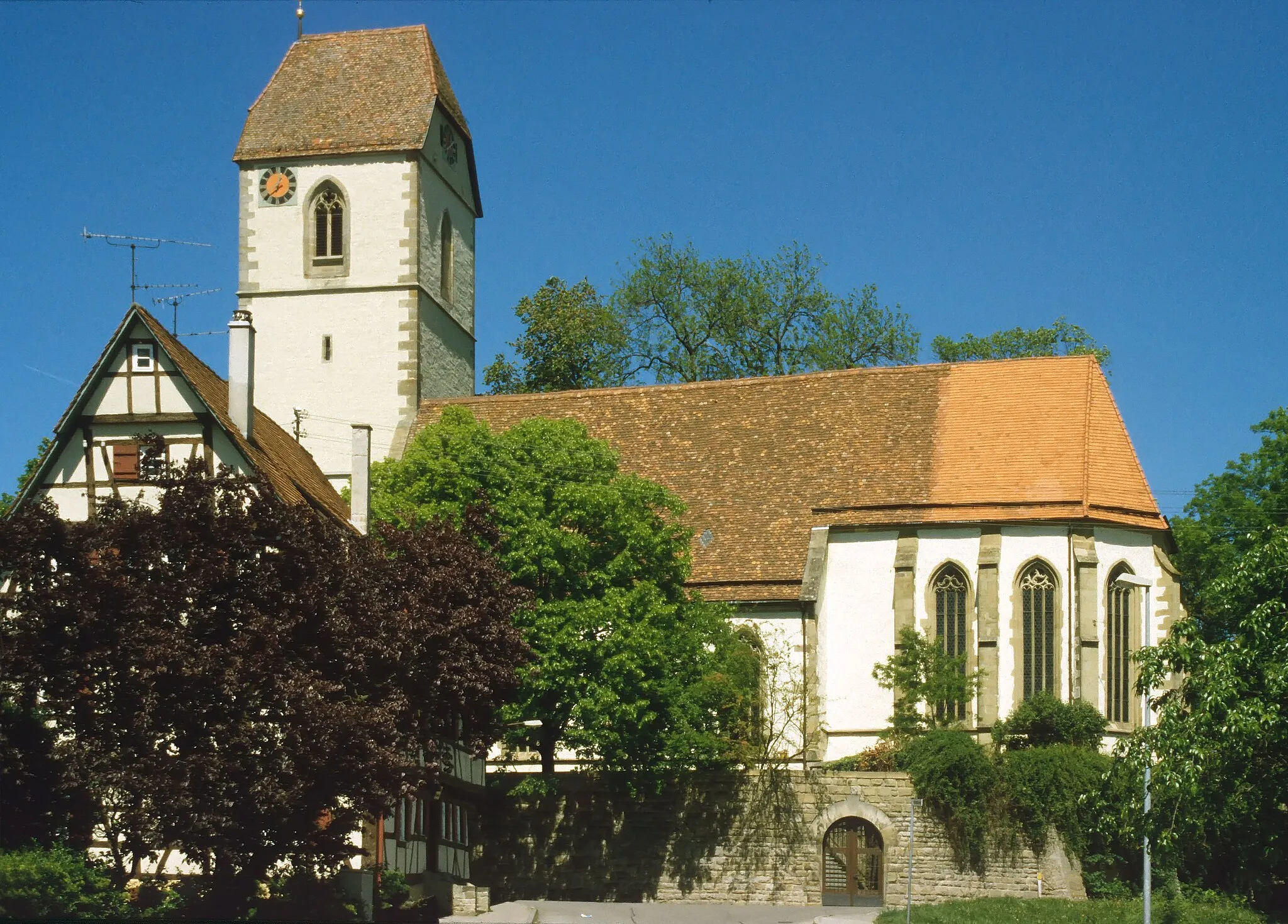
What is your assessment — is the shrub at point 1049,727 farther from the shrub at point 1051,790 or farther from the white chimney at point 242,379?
the white chimney at point 242,379

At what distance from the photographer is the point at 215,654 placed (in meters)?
23.5

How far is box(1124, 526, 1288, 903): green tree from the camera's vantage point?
22422 mm

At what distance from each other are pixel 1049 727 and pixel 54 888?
832 inches

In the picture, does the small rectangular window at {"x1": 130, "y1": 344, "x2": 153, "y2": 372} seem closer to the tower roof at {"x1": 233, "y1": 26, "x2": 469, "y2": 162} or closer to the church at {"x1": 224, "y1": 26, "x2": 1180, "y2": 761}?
the church at {"x1": 224, "y1": 26, "x2": 1180, "y2": 761}

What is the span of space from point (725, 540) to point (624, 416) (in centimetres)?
520

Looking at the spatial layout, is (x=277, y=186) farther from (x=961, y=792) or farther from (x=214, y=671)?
(x=214, y=671)

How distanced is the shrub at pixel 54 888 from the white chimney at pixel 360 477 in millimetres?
11598

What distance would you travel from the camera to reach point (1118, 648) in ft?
132

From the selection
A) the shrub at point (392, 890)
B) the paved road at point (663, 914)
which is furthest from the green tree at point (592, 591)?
the shrub at point (392, 890)

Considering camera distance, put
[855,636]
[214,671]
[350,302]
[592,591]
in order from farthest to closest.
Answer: [350,302] → [855,636] → [592,591] → [214,671]

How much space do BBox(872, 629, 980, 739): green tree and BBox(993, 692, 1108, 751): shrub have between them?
4.52 feet

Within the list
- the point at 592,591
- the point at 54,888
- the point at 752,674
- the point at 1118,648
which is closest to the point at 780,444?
the point at 752,674

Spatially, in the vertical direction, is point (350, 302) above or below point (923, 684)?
above

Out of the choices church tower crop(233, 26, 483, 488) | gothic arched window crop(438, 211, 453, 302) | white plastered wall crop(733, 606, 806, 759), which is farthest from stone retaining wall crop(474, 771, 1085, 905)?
gothic arched window crop(438, 211, 453, 302)
